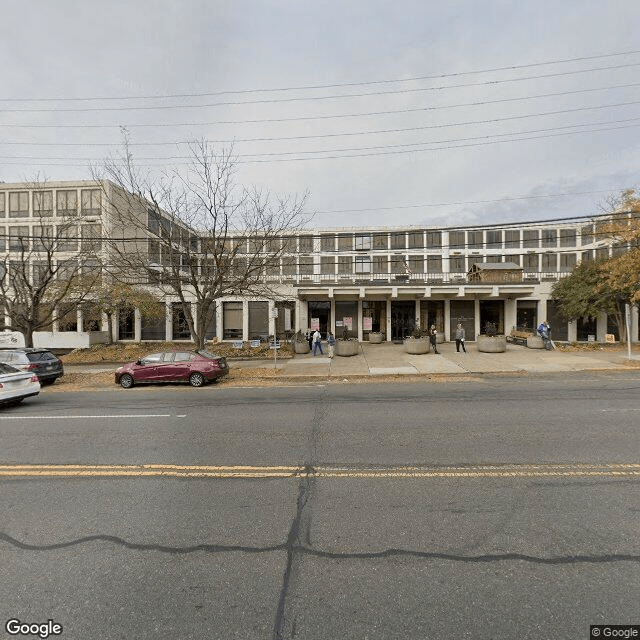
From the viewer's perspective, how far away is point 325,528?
3289mm

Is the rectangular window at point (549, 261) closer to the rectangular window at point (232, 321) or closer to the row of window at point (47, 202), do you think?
the rectangular window at point (232, 321)

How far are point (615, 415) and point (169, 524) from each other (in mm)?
8126

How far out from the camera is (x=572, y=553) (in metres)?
2.88

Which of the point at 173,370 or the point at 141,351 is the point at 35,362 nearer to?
the point at 173,370

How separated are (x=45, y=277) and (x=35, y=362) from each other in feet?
21.8

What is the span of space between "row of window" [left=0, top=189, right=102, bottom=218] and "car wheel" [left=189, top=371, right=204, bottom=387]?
87.7ft

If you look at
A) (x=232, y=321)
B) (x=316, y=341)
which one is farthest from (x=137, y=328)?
(x=316, y=341)

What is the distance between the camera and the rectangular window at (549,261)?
147ft

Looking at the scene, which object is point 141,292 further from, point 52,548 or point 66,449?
point 52,548

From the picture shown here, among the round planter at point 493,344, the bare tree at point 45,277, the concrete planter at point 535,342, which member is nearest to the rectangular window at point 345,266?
the concrete planter at point 535,342

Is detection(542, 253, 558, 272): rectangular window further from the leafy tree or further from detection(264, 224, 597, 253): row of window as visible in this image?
the leafy tree

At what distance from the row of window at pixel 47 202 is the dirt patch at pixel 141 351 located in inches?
577

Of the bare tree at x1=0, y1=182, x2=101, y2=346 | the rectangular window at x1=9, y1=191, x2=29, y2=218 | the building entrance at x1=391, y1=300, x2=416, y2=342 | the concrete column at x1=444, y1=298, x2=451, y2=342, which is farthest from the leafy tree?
the rectangular window at x1=9, y1=191, x2=29, y2=218

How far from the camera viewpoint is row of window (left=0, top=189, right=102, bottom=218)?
3216cm
